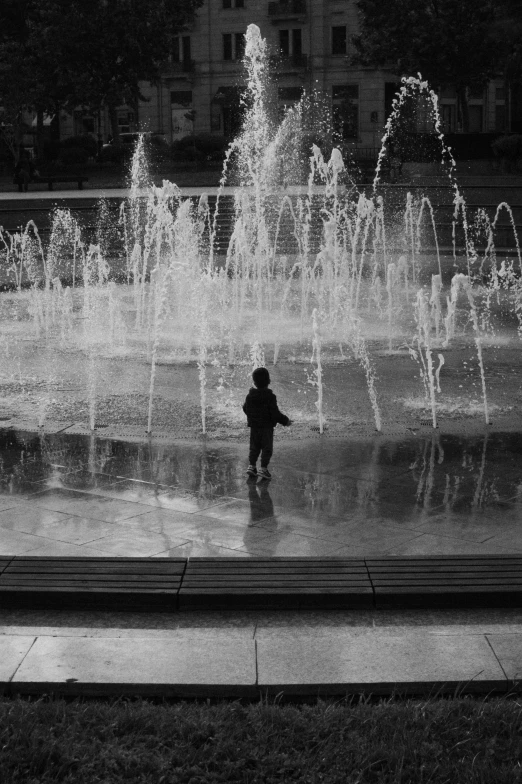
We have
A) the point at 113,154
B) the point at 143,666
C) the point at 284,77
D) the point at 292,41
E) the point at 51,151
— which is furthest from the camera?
the point at 284,77

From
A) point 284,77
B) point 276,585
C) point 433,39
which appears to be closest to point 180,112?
point 284,77

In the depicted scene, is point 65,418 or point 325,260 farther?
point 325,260

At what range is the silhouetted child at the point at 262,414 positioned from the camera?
26.5 feet

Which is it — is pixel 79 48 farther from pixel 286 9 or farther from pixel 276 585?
pixel 276 585

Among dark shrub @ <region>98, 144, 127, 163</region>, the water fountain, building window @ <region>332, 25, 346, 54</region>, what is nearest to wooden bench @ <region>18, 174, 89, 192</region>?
the water fountain

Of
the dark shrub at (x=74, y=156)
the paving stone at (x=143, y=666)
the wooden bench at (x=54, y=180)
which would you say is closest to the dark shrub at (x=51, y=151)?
the dark shrub at (x=74, y=156)

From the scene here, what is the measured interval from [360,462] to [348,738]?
456cm

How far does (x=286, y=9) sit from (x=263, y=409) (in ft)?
188

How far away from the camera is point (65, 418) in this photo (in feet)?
34.6

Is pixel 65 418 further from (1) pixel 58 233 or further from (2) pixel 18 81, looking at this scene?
(2) pixel 18 81

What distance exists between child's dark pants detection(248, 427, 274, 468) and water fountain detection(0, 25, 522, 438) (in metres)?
1.55

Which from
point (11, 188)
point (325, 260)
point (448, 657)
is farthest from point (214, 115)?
point (448, 657)

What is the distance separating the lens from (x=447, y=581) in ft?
19.3

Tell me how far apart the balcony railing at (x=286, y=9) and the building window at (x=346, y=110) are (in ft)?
14.9
